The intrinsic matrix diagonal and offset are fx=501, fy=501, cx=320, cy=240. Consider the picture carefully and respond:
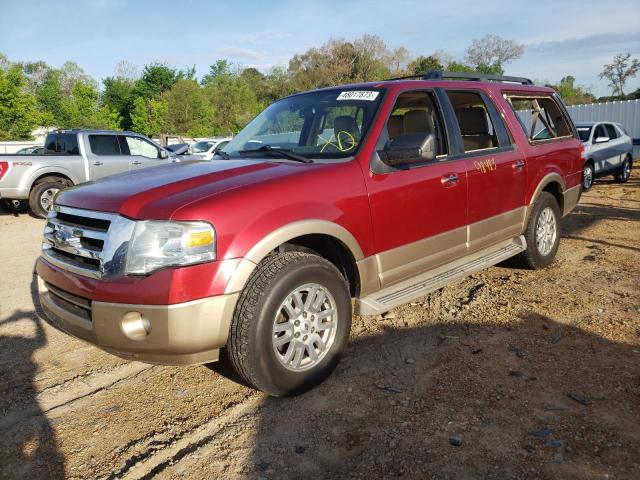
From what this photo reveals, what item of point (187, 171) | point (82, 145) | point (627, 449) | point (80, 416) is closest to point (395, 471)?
point (627, 449)

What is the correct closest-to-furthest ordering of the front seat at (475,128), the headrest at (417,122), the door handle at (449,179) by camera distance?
the door handle at (449,179) < the headrest at (417,122) < the front seat at (475,128)

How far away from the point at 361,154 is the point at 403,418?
171 centimetres

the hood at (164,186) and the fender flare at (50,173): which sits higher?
the fender flare at (50,173)

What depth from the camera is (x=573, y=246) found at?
6406 mm

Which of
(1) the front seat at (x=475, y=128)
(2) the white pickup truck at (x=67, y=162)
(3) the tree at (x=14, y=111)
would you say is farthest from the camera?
(3) the tree at (x=14, y=111)

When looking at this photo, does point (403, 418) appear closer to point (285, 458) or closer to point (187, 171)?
point (285, 458)

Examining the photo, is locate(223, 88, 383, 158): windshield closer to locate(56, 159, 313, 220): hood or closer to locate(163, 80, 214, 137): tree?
locate(56, 159, 313, 220): hood

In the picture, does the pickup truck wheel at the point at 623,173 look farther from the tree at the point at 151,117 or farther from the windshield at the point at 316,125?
the tree at the point at 151,117

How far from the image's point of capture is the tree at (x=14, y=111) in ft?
115

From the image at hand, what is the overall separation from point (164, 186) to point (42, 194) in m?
9.00

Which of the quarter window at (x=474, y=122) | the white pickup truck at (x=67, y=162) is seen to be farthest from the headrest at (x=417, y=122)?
the white pickup truck at (x=67, y=162)

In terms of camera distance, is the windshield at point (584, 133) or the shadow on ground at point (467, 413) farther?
the windshield at point (584, 133)

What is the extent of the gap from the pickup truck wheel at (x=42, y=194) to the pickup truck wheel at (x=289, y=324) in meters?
9.22

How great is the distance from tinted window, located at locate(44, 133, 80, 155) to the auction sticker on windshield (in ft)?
29.2
